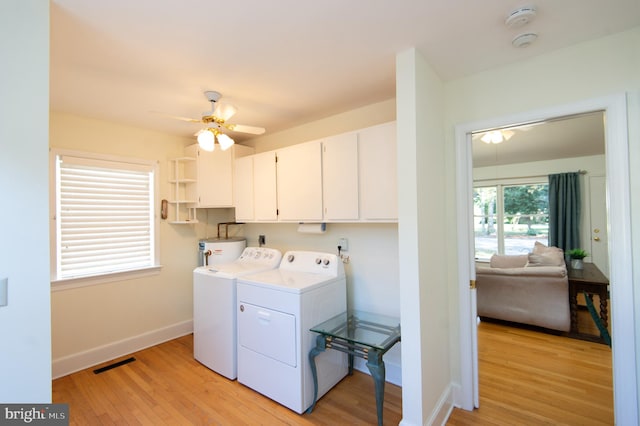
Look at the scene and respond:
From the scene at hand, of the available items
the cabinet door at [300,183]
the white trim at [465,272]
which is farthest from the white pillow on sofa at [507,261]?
the cabinet door at [300,183]

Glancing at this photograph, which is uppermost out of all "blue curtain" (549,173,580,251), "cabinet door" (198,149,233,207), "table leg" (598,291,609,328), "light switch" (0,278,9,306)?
"cabinet door" (198,149,233,207)

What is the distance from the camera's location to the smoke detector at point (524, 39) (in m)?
1.60

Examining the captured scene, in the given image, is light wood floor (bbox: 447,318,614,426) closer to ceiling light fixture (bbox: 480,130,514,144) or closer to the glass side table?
the glass side table

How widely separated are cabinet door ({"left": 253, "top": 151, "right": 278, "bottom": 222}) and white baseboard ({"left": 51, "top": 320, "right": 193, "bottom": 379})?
181 centimetres

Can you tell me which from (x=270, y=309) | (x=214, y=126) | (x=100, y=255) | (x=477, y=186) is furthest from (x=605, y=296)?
(x=100, y=255)

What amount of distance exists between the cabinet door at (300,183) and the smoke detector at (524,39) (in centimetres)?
153

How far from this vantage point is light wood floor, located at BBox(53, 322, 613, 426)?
2039 mm

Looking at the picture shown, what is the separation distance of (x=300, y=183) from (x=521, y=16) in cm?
192

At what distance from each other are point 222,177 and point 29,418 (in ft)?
8.38

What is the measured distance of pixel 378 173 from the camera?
2219 mm

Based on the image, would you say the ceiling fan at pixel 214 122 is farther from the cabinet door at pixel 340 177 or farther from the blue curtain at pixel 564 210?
the blue curtain at pixel 564 210

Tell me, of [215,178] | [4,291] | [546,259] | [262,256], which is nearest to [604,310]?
[546,259]

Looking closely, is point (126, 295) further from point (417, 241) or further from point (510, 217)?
point (510, 217)

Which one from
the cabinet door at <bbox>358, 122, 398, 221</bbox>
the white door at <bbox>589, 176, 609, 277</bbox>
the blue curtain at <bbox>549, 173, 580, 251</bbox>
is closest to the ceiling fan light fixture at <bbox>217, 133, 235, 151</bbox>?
the cabinet door at <bbox>358, 122, 398, 221</bbox>
